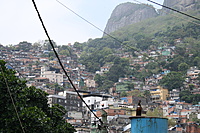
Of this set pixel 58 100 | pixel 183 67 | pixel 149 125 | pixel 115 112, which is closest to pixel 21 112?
pixel 149 125

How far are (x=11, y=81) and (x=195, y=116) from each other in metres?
46.0

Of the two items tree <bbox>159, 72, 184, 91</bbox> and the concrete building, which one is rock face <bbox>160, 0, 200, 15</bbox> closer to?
tree <bbox>159, 72, 184, 91</bbox>

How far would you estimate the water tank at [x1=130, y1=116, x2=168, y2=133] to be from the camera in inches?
386

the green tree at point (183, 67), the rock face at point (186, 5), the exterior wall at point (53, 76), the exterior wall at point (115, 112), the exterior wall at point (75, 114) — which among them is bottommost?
the exterior wall at point (75, 114)

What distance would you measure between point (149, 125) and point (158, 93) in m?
77.9

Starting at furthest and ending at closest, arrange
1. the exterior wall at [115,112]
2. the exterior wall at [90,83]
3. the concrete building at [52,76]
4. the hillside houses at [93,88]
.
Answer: the exterior wall at [90,83], the concrete building at [52,76], the hillside houses at [93,88], the exterior wall at [115,112]

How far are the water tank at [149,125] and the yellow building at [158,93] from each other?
73048mm

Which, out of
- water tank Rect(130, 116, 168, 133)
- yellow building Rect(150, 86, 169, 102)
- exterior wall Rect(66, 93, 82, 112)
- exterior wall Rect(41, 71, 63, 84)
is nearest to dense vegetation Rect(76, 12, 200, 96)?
yellow building Rect(150, 86, 169, 102)

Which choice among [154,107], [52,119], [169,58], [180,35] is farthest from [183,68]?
[52,119]

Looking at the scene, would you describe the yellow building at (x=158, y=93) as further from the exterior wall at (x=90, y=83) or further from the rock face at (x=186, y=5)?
the rock face at (x=186, y=5)

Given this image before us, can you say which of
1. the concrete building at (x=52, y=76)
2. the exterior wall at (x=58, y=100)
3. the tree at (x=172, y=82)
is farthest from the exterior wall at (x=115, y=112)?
the concrete building at (x=52, y=76)

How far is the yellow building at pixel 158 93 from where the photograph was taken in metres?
83.9

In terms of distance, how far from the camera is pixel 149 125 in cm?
981

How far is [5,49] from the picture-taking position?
398 feet
